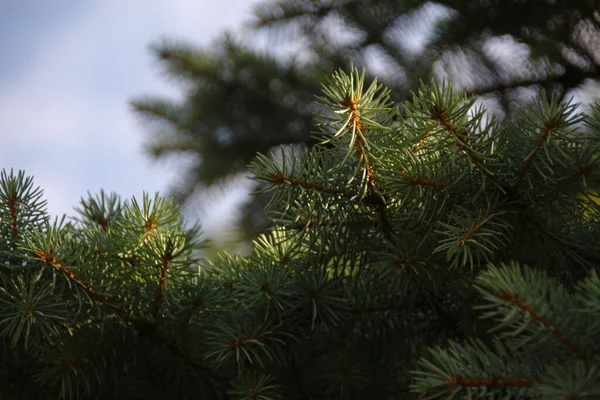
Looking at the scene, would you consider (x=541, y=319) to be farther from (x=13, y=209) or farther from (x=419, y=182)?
(x=13, y=209)

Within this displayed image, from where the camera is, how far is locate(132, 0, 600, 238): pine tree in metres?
0.97

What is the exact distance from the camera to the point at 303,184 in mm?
376

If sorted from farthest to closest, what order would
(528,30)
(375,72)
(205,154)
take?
(205,154), (375,72), (528,30)

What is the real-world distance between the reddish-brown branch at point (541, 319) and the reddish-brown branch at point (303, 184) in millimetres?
121

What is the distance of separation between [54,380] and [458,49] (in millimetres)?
843

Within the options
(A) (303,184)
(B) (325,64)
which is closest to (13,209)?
(A) (303,184)

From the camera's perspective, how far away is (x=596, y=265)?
378 millimetres

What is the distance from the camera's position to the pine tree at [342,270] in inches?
14.0

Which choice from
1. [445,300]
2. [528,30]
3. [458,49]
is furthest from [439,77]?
[445,300]

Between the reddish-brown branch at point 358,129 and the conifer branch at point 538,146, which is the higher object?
the reddish-brown branch at point 358,129

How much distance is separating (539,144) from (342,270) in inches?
5.7

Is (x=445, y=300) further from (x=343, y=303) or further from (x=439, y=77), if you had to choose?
(x=439, y=77)

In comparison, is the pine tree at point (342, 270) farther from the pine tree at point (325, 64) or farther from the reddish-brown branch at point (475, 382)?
the pine tree at point (325, 64)

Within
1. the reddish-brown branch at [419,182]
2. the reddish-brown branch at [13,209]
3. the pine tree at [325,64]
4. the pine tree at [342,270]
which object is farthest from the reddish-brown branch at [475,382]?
the pine tree at [325,64]
